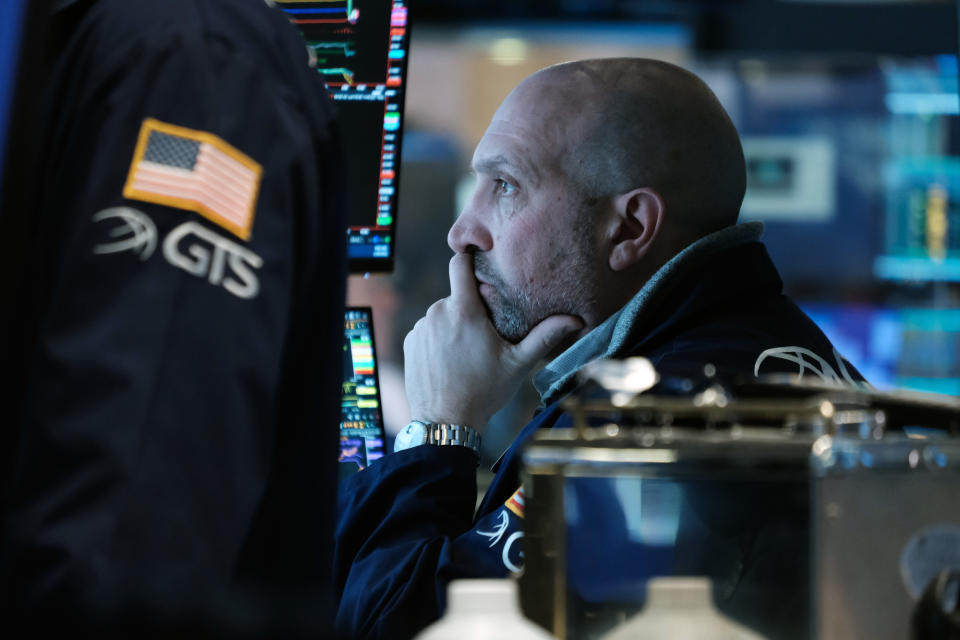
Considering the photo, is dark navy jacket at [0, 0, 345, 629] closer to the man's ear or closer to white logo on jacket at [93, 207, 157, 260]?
white logo on jacket at [93, 207, 157, 260]

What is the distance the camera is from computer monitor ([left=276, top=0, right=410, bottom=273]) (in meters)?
1.51

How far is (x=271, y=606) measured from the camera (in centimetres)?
48

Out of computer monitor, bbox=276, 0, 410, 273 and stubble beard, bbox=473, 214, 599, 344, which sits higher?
computer monitor, bbox=276, 0, 410, 273

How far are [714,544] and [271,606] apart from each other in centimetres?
44

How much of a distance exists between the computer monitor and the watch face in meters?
0.29

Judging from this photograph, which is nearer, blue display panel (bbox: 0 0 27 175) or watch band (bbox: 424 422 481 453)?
blue display panel (bbox: 0 0 27 175)

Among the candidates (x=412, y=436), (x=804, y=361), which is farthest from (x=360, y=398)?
(x=804, y=361)

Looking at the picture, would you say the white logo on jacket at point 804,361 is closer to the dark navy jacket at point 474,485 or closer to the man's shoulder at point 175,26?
the dark navy jacket at point 474,485

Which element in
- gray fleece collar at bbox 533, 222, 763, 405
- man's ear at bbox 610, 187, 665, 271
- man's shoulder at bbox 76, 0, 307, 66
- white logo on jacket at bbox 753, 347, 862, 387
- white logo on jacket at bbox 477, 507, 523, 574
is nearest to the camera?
man's shoulder at bbox 76, 0, 307, 66

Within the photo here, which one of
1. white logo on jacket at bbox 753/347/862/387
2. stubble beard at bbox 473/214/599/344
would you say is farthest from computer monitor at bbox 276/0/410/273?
white logo on jacket at bbox 753/347/862/387

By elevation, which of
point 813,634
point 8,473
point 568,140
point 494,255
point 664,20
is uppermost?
point 664,20

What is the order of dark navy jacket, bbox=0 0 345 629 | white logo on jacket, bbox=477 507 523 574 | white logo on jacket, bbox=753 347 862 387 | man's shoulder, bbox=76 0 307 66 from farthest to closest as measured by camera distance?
white logo on jacket, bbox=753 347 862 387 < white logo on jacket, bbox=477 507 523 574 < man's shoulder, bbox=76 0 307 66 < dark navy jacket, bbox=0 0 345 629

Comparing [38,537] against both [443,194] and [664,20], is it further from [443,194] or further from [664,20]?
[664,20]

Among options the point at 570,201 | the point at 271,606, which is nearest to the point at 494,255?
the point at 570,201
